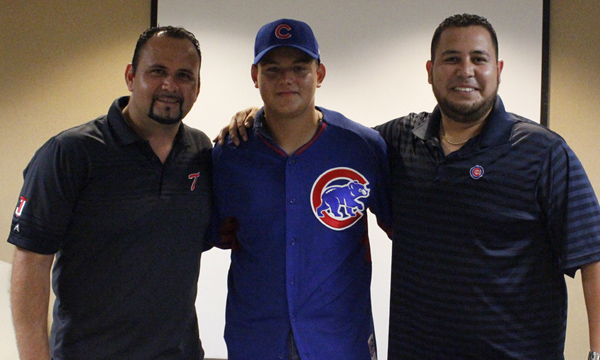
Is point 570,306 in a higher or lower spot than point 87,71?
lower

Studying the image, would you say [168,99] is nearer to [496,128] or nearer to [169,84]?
[169,84]

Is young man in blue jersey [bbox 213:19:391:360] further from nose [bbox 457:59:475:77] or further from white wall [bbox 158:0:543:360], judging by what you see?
white wall [bbox 158:0:543:360]

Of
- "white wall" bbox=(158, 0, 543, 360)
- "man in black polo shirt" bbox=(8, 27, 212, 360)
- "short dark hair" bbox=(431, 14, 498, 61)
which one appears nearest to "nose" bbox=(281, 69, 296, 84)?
"man in black polo shirt" bbox=(8, 27, 212, 360)

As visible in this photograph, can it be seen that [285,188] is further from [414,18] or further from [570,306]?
[570,306]

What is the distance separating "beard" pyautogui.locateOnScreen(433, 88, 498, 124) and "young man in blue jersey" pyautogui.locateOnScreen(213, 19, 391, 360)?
29 centimetres

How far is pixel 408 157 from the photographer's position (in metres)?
1.61

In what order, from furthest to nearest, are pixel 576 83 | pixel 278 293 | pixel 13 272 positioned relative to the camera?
pixel 576 83 → pixel 278 293 → pixel 13 272

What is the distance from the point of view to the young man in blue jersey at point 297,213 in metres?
1.56

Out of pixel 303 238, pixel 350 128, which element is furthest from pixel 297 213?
pixel 350 128

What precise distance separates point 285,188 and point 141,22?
2.20 metres

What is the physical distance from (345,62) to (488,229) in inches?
77.5

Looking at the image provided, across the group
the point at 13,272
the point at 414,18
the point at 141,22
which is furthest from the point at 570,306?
the point at 141,22

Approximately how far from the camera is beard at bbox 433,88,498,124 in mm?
1470

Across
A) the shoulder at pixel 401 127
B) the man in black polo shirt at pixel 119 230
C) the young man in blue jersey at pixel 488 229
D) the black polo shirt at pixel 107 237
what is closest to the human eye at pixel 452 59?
the young man in blue jersey at pixel 488 229
